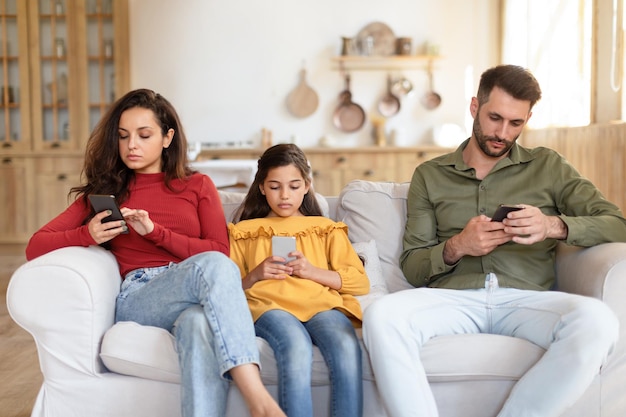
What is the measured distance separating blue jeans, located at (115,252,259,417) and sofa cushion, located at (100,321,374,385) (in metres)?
0.06

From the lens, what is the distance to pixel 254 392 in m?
1.70

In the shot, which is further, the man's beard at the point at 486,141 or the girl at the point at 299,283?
the man's beard at the point at 486,141

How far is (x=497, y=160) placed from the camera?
2271mm

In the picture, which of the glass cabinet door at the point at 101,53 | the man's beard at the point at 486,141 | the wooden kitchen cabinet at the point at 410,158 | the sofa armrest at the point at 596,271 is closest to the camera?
the sofa armrest at the point at 596,271

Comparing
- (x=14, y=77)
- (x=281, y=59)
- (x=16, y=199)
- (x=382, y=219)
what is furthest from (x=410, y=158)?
(x=382, y=219)

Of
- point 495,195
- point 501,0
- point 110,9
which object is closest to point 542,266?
point 495,195

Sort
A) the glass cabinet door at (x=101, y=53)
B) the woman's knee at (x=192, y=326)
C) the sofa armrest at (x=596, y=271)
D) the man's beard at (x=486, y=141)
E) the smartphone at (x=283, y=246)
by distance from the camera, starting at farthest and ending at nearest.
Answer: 1. the glass cabinet door at (x=101, y=53)
2. the man's beard at (x=486, y=141)
3. the smartphone at (x=283, y=246)
4. the sofa armrest at (x=596, y=271)
5. the woman's knee at (x=192, y=326)

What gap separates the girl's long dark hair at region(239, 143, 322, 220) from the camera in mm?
2252

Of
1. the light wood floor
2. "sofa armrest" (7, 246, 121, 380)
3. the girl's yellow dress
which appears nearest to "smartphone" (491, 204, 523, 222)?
the girl's yellow dress

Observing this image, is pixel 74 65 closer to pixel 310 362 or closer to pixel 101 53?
pixel 101 53

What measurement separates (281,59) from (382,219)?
4315 millimetres

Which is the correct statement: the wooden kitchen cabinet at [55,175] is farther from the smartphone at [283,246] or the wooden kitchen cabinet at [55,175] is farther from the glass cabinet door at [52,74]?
the smartphone at [283,246]

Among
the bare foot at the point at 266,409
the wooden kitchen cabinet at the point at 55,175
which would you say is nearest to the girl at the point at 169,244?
the bare foot at the point at 266,409

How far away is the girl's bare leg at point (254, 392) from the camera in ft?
5.51
